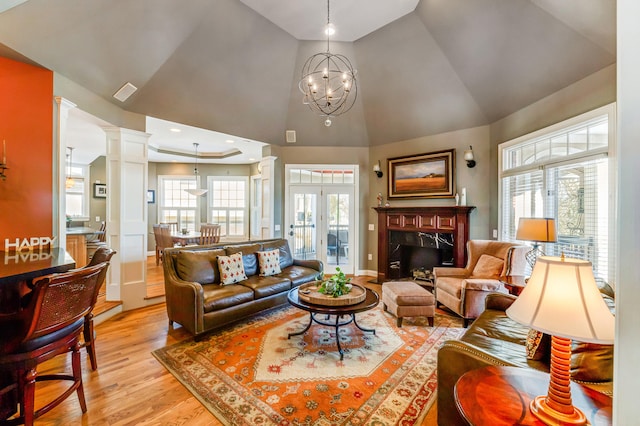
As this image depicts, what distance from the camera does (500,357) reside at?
5.39 feet

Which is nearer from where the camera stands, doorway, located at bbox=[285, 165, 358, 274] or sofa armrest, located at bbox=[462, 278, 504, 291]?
sofa armrest, located at bbox=[462, 278, 504, 291]

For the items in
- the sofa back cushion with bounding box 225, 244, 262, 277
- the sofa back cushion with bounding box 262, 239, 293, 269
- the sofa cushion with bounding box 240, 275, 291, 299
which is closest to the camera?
the sofa cushion with bounding box 240, 275, 291, 299

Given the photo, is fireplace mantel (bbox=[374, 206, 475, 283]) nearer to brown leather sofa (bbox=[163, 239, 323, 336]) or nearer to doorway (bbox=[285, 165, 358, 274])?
doorway (bbox=[285, 165, 358, 274])

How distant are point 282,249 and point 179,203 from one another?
16.2ft

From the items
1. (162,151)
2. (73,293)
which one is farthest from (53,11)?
(162,151)

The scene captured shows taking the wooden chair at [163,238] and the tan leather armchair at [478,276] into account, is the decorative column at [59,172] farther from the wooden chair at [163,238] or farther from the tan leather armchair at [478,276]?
the tan leather armchair at [478,276]

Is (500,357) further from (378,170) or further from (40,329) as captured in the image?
(378,170)

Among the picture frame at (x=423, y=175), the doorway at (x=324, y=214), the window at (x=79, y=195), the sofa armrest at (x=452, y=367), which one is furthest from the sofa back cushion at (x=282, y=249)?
the window at (x=79, y=195)

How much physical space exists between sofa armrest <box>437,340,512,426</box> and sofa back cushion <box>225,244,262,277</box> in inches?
113

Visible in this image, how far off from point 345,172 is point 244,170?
341 cm

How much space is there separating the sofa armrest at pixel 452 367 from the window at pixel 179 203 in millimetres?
7676

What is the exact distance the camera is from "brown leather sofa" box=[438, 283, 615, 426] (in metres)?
1.36

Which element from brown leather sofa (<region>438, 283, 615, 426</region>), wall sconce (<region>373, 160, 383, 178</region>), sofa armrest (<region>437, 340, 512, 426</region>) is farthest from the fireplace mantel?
sofa armrest (<region>437, 340, 512, 426</region>)

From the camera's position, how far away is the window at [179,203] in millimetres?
7934
